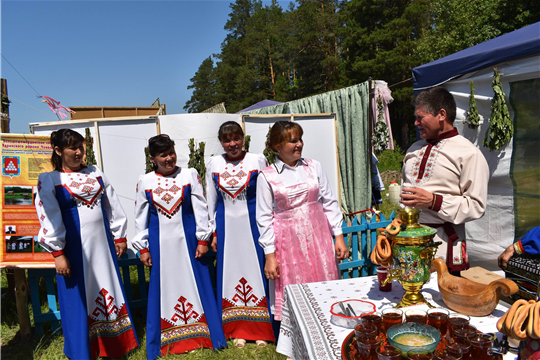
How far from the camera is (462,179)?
203 cm

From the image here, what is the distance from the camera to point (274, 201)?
2.50 m

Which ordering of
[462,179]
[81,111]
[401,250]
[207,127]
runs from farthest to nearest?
[81,111] → [207,127] → [462,179] → [401,250]

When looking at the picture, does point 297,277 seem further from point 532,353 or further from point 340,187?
point 340,187

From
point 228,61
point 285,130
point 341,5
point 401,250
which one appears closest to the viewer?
point 401,250

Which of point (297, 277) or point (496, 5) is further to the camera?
point (496, 5)

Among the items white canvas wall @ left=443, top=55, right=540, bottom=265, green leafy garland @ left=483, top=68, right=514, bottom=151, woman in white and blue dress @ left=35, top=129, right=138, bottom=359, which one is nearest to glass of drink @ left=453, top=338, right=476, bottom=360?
woman in white and blue dress @ left=35, top=129, right=138, bottom=359

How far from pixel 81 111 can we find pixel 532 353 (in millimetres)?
8233

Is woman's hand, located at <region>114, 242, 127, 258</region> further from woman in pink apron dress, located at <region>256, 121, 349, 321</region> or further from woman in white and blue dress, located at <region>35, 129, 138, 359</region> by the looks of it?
woman in pink apron dress, located at <region>256, 121, 349, 321</region>

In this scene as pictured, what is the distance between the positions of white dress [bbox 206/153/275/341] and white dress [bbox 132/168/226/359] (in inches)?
5.3

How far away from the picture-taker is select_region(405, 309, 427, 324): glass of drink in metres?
1.35

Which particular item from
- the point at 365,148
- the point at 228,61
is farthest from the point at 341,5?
the point at 365,148

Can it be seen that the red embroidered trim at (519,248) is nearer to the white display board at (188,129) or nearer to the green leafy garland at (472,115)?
the green leafy garland at (472,115)

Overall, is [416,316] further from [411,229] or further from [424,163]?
[424,163]

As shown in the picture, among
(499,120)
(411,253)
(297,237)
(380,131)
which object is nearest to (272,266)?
(297,237)
